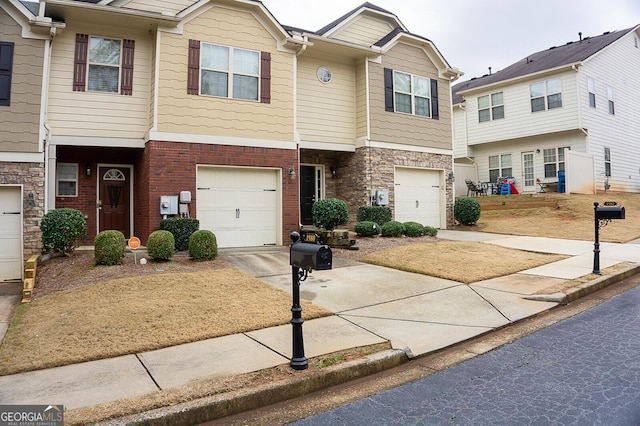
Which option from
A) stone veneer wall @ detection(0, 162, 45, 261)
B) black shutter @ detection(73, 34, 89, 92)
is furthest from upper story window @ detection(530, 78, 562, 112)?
stone veneer wall @ detection(0, 162, 45, 261)

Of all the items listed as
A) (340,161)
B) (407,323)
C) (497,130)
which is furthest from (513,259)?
(497,130)

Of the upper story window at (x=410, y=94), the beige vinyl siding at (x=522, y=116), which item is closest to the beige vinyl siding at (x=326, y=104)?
the upper story window at (x=410, y=94)

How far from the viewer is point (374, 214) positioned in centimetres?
1322

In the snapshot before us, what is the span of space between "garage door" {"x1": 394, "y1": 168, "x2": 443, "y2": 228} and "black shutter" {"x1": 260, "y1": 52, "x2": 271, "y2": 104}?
5.44 m

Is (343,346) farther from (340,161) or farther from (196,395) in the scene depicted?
(340,161)

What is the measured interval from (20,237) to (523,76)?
22.3 metres

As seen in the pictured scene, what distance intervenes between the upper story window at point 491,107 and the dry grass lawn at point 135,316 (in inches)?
780

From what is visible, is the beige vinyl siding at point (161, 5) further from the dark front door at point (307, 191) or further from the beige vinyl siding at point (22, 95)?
the dark front door at point (307, 191)

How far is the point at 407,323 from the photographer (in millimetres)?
5391

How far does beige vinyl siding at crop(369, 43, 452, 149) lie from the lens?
14.1 metres

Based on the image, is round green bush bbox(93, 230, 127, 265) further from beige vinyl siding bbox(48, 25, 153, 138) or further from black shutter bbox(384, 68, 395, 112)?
black shutter bbox(384, 68, 395, 112)

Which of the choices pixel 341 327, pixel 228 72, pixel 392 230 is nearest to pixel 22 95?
pixel 228 72

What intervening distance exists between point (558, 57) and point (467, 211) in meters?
12.4

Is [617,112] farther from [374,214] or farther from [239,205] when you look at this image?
[239,205]
